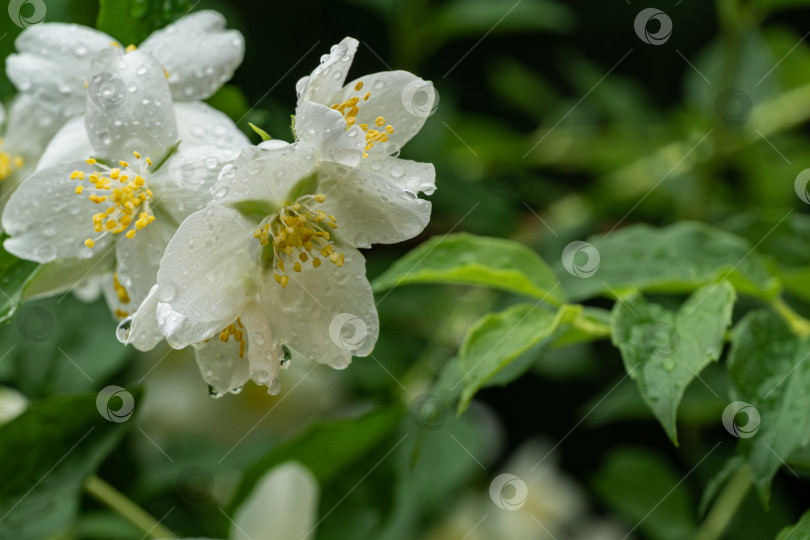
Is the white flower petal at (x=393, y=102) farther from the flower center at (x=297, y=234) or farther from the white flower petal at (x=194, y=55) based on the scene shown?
the white flower petal at (x=194, y=55)

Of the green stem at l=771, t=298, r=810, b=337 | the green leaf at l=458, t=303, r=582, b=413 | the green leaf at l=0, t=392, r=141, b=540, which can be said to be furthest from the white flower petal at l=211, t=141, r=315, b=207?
the green stem at l=771, t=298, r=810, b=337

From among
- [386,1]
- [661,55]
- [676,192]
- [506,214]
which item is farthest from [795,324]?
[661,55]

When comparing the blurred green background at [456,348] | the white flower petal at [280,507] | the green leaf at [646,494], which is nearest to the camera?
the white flower petal at [280,507]

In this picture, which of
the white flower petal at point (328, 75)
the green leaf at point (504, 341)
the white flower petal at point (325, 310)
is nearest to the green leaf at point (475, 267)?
the green leaf at point (504, 341)

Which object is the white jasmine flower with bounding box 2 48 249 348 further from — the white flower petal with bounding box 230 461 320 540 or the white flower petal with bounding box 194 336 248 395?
the white flower petal with bounding box 230 461 320 540

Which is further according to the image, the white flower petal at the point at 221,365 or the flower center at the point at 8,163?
the flower center at the point at 8,163

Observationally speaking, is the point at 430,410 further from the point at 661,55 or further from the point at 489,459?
the point at 661,55

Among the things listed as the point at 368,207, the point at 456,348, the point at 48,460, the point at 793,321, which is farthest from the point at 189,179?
the point at 456,348

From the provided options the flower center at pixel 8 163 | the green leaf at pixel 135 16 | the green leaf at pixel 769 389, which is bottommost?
the flower center at pixel 8 163

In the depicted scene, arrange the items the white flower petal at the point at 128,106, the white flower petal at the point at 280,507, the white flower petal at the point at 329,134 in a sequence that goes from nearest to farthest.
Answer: the white flower petal at the point at 329,134 → the white flower petal at the point at 128,106 → the white flower petal at the point at 280,507
